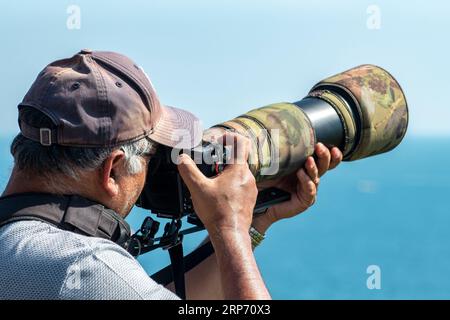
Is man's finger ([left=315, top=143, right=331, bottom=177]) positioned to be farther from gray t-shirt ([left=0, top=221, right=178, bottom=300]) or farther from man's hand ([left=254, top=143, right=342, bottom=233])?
gray t-shirt ([left=0, top=221, right=178, bottom=300])

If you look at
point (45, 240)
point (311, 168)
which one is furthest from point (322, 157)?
point (45, 240)

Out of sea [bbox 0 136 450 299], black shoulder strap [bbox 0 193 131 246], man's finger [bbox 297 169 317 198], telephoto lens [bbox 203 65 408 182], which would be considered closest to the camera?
black shoulder strap [bbox 0 193 131 246]

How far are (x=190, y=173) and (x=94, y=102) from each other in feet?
1.00

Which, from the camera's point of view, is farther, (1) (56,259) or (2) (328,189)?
(2) (328,189)

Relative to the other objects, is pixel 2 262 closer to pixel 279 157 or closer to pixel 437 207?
pixel 279 157

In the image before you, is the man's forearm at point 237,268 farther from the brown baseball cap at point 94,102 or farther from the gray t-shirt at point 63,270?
the brown baseball cap at point 94,102

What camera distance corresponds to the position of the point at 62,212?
7.25ft

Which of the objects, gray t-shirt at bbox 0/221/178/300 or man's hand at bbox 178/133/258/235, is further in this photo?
man's hand at bbox 178/133/258/235

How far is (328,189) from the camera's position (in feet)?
253

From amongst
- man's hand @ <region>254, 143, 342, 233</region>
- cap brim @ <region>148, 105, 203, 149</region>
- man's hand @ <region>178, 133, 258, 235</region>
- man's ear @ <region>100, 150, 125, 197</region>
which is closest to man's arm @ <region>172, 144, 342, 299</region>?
man's hand @ <region>254, 143, 342, 233</region>

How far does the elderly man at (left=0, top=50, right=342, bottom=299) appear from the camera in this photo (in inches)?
82.0

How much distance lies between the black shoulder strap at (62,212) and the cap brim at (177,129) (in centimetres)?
27
